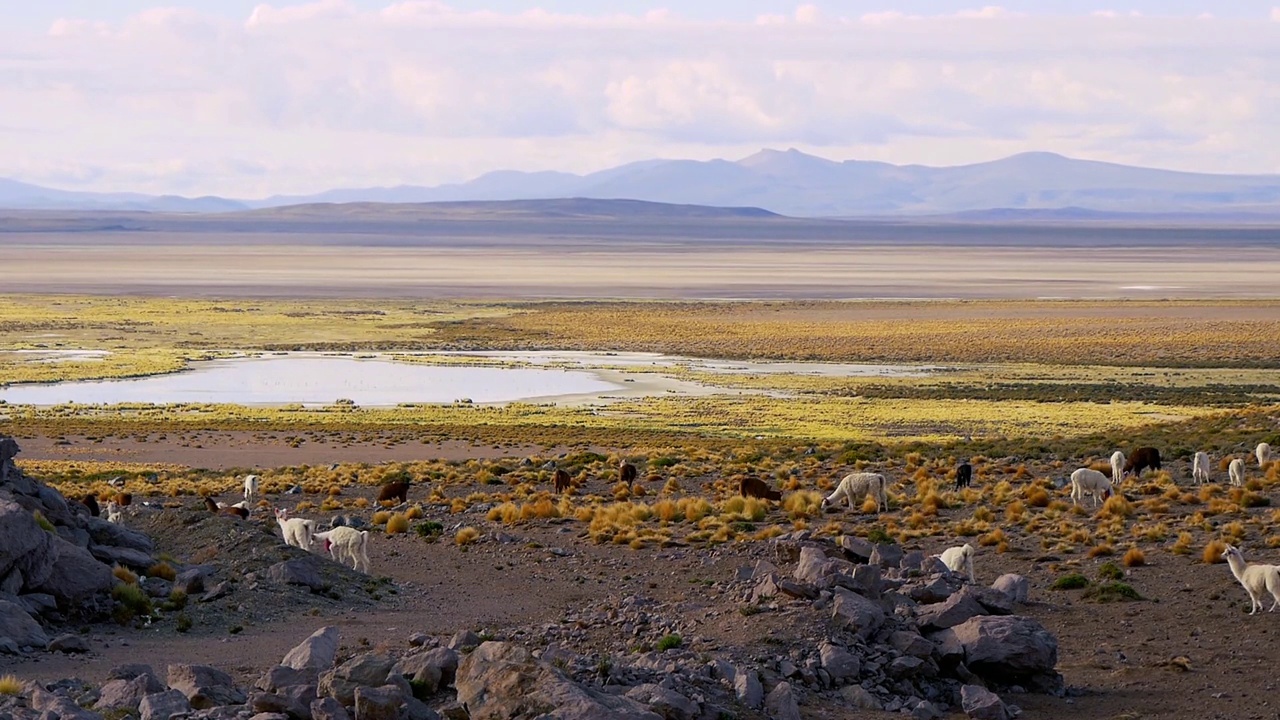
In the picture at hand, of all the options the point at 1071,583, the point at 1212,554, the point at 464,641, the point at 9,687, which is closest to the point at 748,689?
the point at 464,641

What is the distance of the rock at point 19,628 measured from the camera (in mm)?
13047

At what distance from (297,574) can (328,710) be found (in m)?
6.66

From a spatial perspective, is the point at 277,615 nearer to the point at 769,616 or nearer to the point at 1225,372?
the point at 769,616

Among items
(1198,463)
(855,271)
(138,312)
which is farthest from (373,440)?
(855,271)

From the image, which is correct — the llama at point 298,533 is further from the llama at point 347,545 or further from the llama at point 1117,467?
the llama at point 1117,467

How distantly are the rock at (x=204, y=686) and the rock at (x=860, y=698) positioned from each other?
188 inches

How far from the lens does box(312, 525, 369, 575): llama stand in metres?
17.7

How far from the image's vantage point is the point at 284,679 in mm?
10484

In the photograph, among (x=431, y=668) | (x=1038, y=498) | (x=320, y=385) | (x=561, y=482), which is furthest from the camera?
(x=320, y=385)

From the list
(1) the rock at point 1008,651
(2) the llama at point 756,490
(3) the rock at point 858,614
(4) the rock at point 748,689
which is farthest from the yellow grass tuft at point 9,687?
(2) the llama at point 756,490

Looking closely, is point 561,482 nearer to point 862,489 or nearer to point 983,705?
point 862,489

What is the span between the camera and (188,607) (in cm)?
1511

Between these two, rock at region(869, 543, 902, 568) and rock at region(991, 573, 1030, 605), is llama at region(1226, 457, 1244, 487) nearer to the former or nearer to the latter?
rock at region(991, 573, 1030, 605)

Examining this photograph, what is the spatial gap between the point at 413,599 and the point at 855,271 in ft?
469
